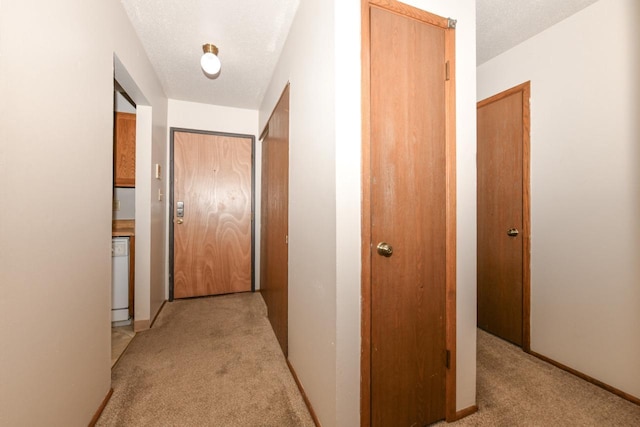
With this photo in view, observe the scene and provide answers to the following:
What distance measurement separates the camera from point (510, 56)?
226cm

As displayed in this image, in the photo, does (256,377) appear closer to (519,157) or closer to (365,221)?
(365,221)

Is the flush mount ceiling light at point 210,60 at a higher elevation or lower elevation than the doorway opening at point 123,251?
higher

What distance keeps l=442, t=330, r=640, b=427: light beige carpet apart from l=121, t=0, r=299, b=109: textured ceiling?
2.79 m

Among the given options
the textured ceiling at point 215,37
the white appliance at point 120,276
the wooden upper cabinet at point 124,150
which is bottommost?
the white appliance at point 120,276

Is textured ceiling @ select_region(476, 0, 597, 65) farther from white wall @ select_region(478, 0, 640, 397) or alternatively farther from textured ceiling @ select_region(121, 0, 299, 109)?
textured ceiling @ select_region(121, 0, 299, 109)

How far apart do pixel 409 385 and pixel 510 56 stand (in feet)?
8.94

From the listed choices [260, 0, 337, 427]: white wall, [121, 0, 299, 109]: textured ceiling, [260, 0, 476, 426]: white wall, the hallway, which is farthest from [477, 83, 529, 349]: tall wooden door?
[121, 0, 299, 109]: textured ceiling

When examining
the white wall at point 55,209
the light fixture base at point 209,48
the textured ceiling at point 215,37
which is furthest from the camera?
the light fixture base at point 209,48

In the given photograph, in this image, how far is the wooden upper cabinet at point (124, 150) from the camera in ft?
8.59

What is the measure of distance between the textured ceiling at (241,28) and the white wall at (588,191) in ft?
0.74

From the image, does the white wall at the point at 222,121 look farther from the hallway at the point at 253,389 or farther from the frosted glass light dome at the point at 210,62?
the hallway at the point at 253,389

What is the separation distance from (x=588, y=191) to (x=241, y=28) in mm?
2762

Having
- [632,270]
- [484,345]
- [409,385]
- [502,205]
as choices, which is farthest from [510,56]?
[409,385]

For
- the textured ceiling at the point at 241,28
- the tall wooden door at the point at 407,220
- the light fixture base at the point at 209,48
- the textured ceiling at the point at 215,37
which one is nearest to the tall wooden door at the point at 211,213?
the textured ceiling at the point at 215,37
